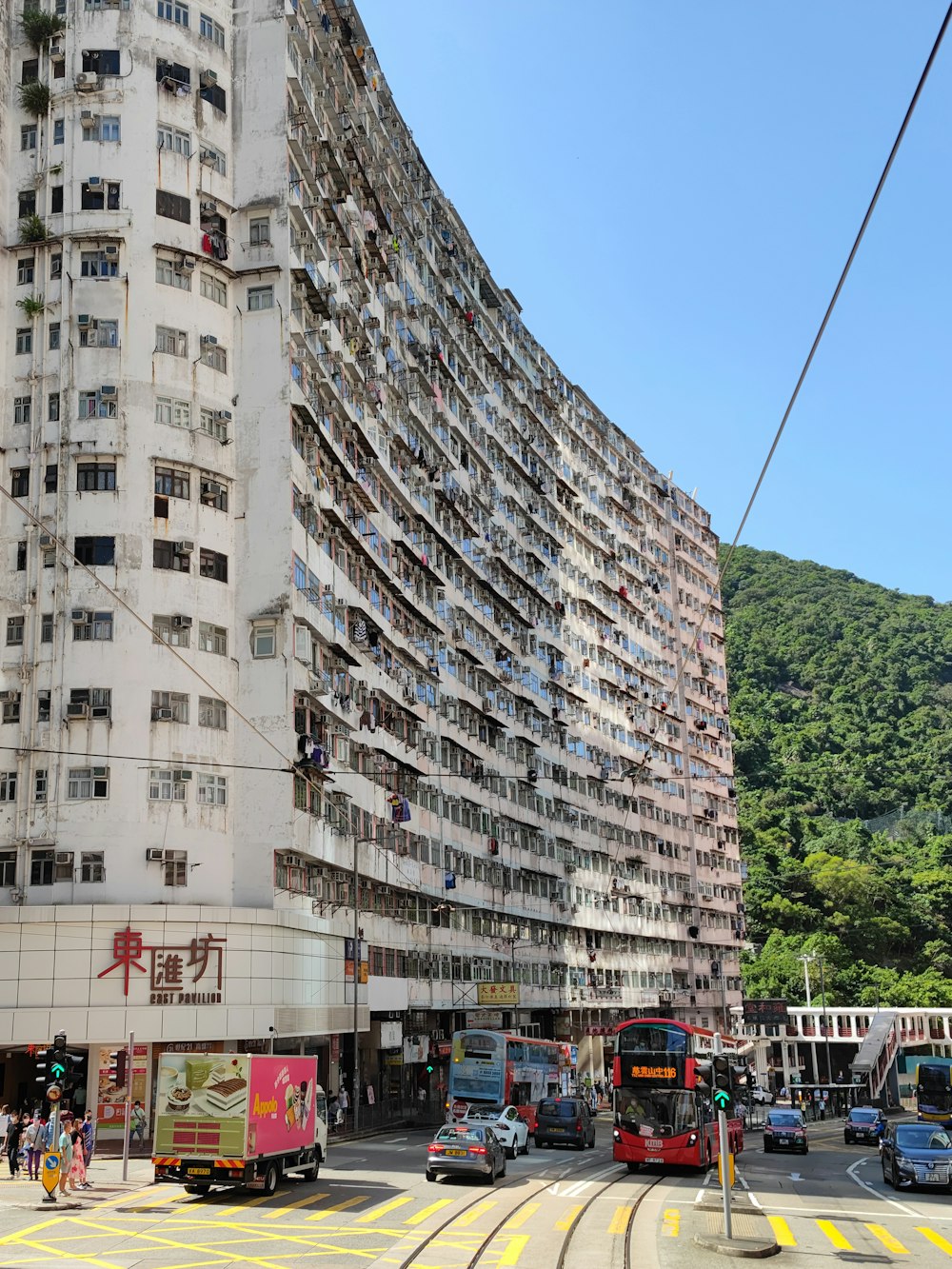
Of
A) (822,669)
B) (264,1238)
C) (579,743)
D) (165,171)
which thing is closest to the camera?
(264,1238)

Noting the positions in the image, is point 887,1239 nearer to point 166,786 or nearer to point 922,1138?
point 922,1138

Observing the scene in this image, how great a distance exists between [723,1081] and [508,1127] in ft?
54.1

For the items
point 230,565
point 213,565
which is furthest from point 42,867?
point 230,565

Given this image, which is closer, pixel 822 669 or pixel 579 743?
pixel 579 743

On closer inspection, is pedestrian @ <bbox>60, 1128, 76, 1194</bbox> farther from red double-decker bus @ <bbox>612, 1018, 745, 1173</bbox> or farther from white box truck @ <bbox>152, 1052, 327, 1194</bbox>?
red double-decker bus @ <bbox>612, 1018, 745, 1173</bbox>

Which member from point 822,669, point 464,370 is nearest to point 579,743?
point 464,370

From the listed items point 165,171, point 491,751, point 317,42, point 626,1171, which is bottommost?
point 626,1171

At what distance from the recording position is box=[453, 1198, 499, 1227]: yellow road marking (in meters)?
24.4

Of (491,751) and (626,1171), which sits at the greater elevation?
(491,751)

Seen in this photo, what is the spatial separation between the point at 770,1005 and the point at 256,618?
67.6 meters

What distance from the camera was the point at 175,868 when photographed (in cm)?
4181

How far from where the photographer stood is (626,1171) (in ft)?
115

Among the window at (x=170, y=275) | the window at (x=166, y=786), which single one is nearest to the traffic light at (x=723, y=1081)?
the window at (x=166, y=786)

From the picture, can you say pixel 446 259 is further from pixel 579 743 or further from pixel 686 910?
pixel 686 910
